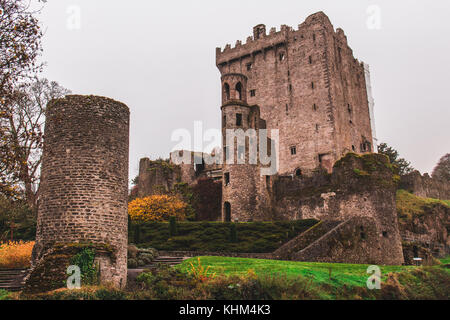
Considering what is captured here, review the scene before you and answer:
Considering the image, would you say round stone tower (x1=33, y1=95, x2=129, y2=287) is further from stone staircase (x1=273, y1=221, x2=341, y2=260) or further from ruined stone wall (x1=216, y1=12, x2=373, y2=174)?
ruined stone wall (x1=216, y1=12, x2=373, y2=174)

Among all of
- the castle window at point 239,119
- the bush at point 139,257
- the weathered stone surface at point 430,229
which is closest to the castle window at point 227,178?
the castle window at point 239,119

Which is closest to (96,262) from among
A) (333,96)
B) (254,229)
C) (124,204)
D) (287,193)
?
(124,204)

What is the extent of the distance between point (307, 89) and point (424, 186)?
15268 millimetres

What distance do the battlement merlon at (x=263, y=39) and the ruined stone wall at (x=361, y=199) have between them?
1977 cm

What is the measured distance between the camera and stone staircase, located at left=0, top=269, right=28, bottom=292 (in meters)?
17.0

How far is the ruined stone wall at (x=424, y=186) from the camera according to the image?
45.2m

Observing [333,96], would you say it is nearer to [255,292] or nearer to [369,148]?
[369,148]

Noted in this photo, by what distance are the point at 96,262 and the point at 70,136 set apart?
4666 millimetres

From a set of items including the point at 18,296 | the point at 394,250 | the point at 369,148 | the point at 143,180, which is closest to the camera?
the point at 18,296

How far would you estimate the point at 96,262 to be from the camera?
52.3ft

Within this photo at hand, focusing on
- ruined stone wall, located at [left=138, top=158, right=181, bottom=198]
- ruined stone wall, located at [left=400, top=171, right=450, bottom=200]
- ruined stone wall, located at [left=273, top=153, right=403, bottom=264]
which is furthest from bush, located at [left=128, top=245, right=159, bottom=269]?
ruined stone wall, located at [left=400, top=171, right=450, bottom=200]

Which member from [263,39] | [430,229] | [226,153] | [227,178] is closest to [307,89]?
[263,39]

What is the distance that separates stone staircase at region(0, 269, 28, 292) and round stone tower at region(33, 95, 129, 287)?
1674 mm

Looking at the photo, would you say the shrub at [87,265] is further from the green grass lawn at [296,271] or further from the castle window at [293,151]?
the castle window at [293,151]
